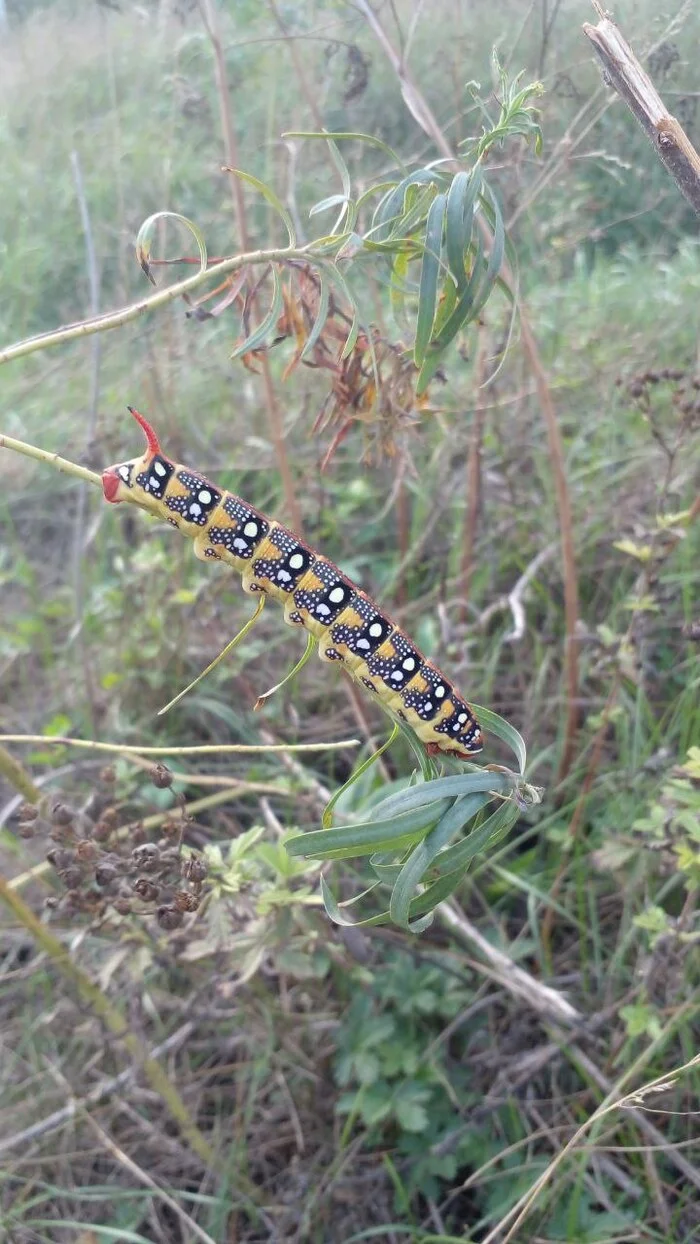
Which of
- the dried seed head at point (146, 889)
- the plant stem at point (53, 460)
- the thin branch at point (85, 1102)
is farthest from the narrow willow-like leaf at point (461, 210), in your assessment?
the thin branch at point (85, 1102)

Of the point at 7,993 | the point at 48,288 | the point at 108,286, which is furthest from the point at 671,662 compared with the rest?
the point at 48,288

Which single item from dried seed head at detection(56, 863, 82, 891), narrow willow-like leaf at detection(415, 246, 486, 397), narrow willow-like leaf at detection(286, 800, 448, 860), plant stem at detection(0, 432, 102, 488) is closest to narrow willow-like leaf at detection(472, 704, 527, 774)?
narrow willow-like leaf at detection(286, 800, 448, 860)

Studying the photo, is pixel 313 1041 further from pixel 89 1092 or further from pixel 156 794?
pixel 156 794

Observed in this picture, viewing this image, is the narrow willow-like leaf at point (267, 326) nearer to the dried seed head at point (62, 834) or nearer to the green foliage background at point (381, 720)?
the green foliage background at point (381, 720)

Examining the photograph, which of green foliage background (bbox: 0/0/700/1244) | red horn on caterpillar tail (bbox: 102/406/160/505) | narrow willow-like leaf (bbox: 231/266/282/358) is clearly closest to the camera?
red horn on caterpillar tail (bbox: 102/406/160/505)

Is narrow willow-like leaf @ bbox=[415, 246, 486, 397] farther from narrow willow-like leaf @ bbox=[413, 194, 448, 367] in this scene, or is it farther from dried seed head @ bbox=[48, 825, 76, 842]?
dried seed head @ bbox=[48, 825, 76, 842]

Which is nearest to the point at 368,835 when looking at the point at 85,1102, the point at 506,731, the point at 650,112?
the point at 506,731
